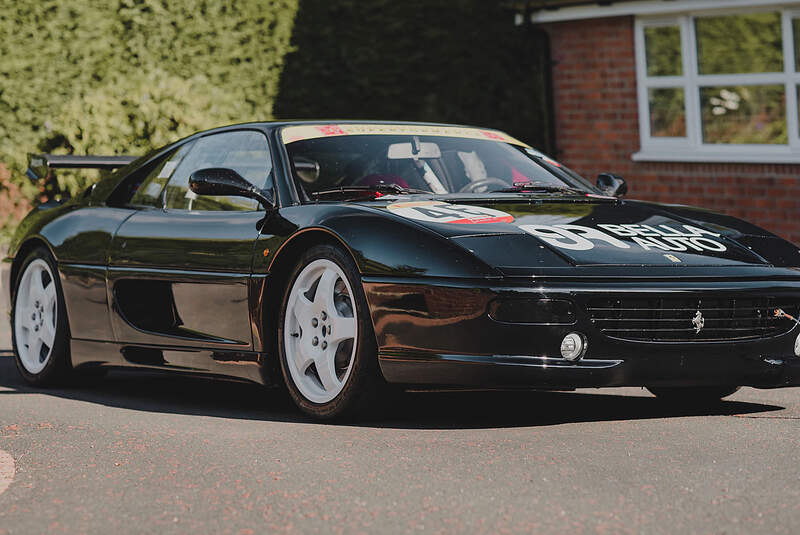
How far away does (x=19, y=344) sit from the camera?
25.3 ft

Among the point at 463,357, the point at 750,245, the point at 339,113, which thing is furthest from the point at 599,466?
Result: the point at 339,113

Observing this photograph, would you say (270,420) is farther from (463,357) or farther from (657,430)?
(657,430)

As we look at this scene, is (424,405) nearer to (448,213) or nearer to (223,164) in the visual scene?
(448,213)

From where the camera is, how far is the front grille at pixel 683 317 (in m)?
5.36

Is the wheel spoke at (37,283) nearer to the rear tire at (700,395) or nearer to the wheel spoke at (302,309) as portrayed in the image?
the wheel spoke at (302,309)

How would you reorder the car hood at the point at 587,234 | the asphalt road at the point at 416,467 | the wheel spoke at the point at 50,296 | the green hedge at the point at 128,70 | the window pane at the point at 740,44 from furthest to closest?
1. the window pane at the point at 740,44
2. the green hedge at the point at 128,70
3. the wheel spoke at the point at 50,296
4. the car hood at the point at 587,234
5. the asphalt road at the point at 416,467

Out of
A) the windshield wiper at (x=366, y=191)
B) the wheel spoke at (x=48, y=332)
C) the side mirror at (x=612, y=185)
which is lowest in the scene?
the wheel spoke at (x=48, y=332)

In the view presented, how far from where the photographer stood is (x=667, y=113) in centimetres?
1545

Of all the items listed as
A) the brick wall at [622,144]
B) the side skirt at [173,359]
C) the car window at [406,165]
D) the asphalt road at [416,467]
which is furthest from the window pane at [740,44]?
the side skirt at [173,359]

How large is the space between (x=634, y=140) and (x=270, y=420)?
34.0ft

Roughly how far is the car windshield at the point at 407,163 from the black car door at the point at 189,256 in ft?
0.73

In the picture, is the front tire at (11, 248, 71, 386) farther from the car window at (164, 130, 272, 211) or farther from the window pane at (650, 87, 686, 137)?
the window pane at (650, 87, 686, 137)

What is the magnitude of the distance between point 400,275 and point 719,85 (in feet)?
34.5

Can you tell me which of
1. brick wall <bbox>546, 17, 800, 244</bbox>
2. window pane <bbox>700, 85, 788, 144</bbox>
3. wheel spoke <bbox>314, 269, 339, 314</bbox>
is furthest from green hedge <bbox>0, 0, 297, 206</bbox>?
wheel spoke <bbox>314, 269, 339, 314</bbox>
